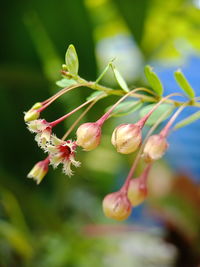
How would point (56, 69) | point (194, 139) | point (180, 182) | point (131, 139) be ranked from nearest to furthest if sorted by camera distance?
point (131, 139)
point (180, 182)
point (56, 69)
point (194, 139)

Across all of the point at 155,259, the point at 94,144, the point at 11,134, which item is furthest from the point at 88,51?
the point at 94,144

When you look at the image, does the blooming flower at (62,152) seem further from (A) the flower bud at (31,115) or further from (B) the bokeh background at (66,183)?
(B) the bokeh background at (66,183)

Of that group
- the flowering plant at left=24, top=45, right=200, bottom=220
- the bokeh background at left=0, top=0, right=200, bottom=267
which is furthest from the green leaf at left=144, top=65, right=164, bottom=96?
the bokeh background at left=0, top=0, right=200, bottom=267

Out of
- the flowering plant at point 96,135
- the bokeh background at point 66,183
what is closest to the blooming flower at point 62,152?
the flowering plant at point 96,135

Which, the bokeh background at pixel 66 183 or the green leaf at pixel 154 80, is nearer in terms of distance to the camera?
the green leaf at pixel 154 80

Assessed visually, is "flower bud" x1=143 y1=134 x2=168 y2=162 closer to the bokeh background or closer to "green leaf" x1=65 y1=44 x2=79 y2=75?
"green leaf" x1=65 y1=44 x2=79 y2=75

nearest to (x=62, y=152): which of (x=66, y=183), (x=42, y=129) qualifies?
(x=42, y=129)

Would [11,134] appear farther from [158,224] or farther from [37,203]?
[158,224]
